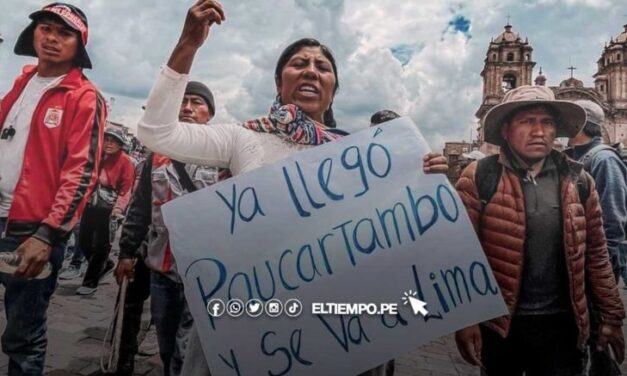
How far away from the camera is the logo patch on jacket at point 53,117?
1816 millimetres

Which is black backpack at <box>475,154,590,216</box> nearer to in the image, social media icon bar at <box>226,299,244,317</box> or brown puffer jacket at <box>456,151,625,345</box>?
brown puffer jacket at <box>456,151,625,345</box>

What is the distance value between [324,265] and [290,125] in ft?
1.58

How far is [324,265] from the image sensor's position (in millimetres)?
1326

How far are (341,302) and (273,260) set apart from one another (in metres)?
0.24

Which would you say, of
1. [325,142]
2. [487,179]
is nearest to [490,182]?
[487,179]

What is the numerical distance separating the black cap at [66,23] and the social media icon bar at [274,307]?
150 centimetres

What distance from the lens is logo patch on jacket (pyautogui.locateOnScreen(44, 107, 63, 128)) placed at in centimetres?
182

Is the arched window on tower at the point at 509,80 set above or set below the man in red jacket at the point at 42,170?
above

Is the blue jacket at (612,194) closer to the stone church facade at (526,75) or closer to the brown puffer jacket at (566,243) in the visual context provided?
the brown puffer jacket at (566,243)

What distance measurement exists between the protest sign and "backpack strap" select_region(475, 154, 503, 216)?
490 millimetres

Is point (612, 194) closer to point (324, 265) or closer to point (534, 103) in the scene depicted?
point (534, 103)

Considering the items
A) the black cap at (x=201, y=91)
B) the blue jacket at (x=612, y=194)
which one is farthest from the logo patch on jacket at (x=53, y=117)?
the blue jacket at (x=612, y=194)

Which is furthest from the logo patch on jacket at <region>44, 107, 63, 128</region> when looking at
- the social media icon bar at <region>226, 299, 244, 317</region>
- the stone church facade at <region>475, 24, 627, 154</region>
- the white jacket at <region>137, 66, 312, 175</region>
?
the stone church facade at <region>475, 24, 627, 154</region>

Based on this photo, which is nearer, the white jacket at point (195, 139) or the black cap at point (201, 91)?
the white jacket at point (195, 139)
